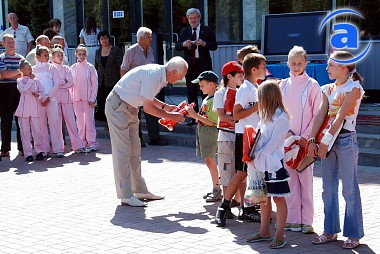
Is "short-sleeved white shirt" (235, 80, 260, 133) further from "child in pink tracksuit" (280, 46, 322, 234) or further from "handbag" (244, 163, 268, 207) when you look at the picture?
"handbag" (244, 163, 268, 207)

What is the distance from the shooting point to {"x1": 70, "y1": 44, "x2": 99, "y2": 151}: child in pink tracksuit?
42.1 ft

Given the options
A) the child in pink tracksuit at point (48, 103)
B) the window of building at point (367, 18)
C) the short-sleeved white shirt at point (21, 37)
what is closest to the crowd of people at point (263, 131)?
the child in pink tracksuit at point (48, 103)

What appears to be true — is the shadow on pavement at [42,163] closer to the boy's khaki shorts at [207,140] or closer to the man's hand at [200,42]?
the man's hand at [200,42]

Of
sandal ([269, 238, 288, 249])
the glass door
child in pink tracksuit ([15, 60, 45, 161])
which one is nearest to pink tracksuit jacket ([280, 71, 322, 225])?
sandal ([269, 238, 288, 249])

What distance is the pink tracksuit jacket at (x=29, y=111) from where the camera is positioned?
12.1 meters

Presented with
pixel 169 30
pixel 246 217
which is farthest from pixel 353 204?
pixel 169 30

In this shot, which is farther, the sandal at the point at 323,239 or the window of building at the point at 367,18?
the window of building at the point at 367,18

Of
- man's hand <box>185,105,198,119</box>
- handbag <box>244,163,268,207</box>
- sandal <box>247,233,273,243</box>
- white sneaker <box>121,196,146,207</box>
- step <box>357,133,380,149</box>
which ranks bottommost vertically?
white sneaker <box>121,196,146,207</box>

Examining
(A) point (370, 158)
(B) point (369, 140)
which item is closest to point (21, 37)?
(B) point (369, 140)

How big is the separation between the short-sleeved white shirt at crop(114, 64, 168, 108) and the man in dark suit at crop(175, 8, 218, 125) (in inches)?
181

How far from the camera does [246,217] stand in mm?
7668

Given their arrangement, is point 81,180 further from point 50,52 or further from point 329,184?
point 329,184

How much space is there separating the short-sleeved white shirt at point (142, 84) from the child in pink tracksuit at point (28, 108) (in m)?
4.06

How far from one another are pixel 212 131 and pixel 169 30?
904 cm
